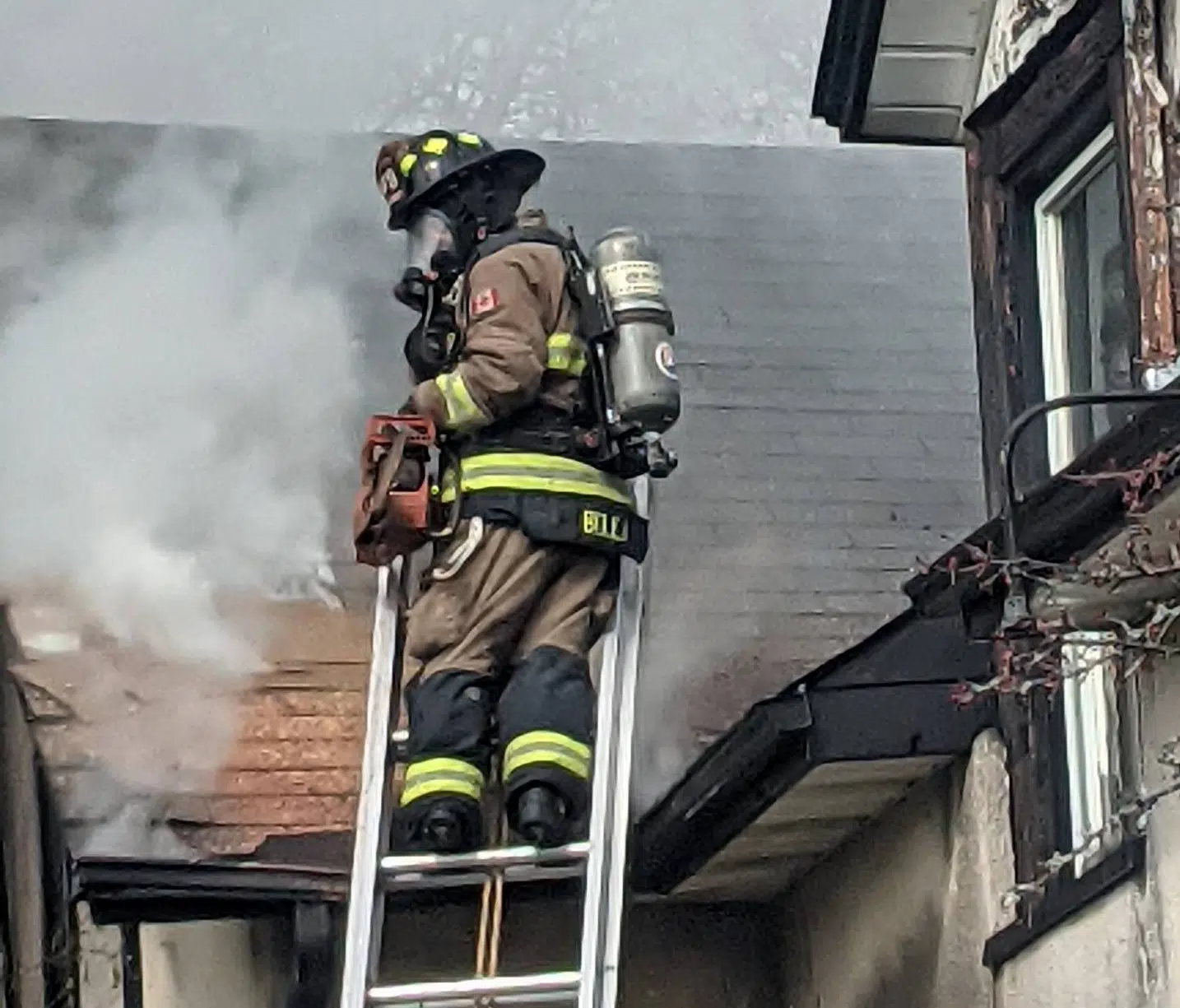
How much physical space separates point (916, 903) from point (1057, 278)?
1.59m

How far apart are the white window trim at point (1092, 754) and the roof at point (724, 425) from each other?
1842 mm

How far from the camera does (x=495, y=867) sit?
568 centimetres

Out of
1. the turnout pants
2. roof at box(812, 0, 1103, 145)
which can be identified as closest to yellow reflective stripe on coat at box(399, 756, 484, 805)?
the turnout pants

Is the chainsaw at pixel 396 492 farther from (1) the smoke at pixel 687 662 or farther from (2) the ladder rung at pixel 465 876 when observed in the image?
(1) the smoke at pixel 687 662

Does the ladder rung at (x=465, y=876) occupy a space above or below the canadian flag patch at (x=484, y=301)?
below

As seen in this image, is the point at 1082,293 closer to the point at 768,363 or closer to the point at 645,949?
the point at 645,949

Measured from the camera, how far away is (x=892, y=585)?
8.98 m

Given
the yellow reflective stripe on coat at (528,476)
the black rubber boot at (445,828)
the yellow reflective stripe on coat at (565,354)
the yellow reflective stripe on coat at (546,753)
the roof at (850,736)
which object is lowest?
the black rubber boot at (445,828)

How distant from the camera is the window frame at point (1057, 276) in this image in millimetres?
6395

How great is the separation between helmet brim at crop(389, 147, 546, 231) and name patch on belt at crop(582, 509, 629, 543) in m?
0.83

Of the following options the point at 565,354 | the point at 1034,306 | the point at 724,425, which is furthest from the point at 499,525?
the point at 724,425

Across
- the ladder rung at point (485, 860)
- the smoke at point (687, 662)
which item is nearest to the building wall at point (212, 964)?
the smoke at point (687, 662)

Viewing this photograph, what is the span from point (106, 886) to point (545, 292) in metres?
1.77

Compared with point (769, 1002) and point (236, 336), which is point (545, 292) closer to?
point (769, 1002)
